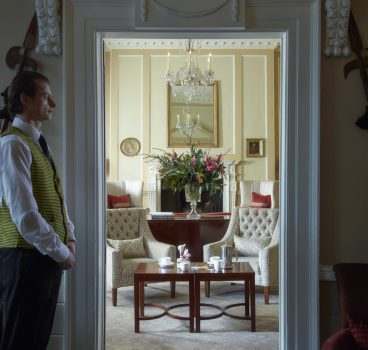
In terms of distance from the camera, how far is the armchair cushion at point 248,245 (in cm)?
550

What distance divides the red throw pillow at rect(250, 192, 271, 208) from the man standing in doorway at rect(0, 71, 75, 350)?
5.78 m

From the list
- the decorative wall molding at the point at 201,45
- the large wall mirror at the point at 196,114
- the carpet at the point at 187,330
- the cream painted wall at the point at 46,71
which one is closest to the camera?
the cream painted wall at the point at 46,71

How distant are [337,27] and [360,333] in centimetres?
162

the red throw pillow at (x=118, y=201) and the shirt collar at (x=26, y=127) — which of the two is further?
the red throw pillow at (x=118, y=201)

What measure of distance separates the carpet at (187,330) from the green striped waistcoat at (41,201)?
2.12m

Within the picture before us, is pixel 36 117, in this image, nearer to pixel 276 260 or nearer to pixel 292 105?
pixel 292 105

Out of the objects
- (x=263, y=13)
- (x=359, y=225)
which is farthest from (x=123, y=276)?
(x=263, y=13)

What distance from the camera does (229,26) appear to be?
268 cm

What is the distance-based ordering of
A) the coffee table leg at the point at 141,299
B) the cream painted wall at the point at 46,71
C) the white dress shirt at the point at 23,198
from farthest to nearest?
the coffee table leg at the point at 141,299 → the cream painted wall at the point at 46,71 → the white dress shirt at the point at 23,198

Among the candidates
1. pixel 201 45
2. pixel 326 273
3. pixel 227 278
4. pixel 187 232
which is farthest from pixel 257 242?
pixel 201 45

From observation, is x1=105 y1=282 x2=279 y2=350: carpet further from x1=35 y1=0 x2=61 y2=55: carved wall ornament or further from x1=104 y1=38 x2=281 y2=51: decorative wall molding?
x1=104 y1=38 x2=281 y2=51: decorative wall molding

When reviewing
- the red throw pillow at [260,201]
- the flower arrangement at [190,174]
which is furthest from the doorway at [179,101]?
the flower arrangement at [190,174]

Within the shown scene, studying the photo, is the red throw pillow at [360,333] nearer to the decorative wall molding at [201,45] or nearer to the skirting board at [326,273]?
the skirting board at [326,273]

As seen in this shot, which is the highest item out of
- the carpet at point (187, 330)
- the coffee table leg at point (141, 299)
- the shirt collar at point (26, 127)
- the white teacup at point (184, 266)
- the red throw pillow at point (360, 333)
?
the shirt collar at point (26, 127)
